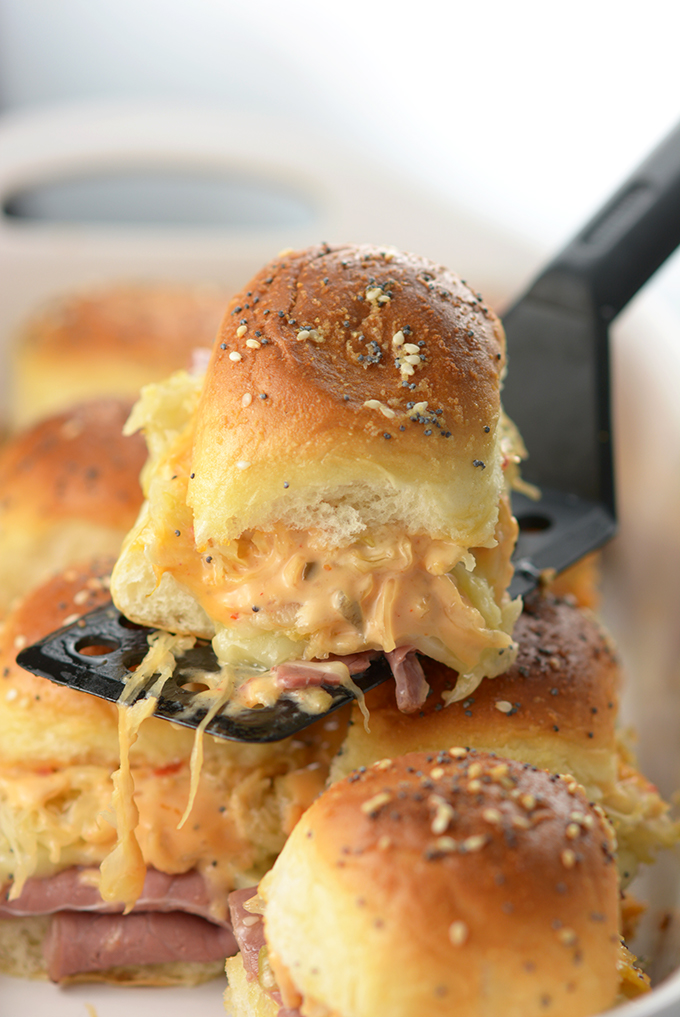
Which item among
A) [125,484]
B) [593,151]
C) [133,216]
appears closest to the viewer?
[125,484]

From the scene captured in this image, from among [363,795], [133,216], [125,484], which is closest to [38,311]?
[125,484]

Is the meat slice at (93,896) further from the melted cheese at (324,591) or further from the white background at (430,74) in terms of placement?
the white background at (430,74)

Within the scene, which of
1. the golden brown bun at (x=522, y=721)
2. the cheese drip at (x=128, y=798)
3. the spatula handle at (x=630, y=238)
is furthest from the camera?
the spatula handle at (x=630, y=238)

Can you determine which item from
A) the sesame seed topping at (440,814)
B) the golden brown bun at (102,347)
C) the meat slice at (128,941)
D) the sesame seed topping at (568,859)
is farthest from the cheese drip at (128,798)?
the golden brown bun at (102,347)

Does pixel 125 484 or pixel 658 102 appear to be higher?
pixel 658 102

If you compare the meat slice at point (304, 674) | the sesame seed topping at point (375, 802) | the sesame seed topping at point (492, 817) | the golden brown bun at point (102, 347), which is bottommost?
the golden brown bun at point (102, 347)

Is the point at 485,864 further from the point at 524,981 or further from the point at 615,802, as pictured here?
the point at 615,802

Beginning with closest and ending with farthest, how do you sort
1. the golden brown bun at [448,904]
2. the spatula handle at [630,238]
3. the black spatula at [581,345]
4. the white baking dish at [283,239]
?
the golden brown bun at [448,904] < the black spatula at [581,345] < the spatula handle at [630,238] < the white baking dish at [283,239]
